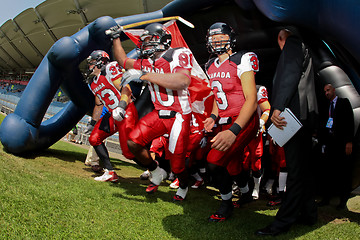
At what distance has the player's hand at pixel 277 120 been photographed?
2171mm

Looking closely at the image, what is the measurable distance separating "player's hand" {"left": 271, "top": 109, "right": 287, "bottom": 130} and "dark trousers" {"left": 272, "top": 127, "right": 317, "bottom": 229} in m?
0.18

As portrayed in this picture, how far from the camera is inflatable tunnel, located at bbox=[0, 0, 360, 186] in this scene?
244 centimetres

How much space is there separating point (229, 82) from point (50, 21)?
17631mm

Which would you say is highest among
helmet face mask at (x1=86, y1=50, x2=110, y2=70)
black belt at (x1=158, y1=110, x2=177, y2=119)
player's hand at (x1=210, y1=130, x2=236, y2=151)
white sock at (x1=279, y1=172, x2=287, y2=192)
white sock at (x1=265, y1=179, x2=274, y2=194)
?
helmet face mask at (x1=86, y1=50, x2=110, y2=70)

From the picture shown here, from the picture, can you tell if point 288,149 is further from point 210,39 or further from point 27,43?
point 27,43

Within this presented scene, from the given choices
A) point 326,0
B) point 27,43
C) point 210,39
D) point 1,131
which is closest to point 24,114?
point 1,131

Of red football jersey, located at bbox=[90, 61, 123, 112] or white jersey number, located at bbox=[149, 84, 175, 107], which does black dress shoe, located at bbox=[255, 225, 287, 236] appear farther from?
red football jersey, located at bbox=[90, 61, 123, 112]

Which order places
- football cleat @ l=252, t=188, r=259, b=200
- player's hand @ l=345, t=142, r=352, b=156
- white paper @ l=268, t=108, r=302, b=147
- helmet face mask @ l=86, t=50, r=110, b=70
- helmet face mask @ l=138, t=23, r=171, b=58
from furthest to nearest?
helmet face mask @ l=86, t=50, r=110, b=70 < football cleat @ l=252, t=188, r=259, b=200 < player's hand @ l=345, t=142, r=352, b=156 < helmet face mask @ l=138, t=23, r=171, b=58 < white paper @ l=268, t=108, r=302, b=147

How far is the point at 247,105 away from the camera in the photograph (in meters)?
2.40

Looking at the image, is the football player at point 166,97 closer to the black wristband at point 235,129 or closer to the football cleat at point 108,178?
the black wristband at point 235,129

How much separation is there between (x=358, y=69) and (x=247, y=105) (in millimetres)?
932

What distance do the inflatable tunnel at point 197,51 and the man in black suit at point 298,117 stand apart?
36 centimetres

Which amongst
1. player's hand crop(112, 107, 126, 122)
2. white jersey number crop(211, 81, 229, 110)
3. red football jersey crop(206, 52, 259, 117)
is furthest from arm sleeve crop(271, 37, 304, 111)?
player's hand crop(112, 107, 126, 122)

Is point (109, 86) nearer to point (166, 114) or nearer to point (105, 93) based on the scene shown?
point (105, 93)
